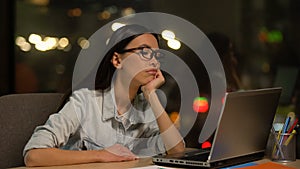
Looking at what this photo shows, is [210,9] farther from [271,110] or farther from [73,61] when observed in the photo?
[73,61]

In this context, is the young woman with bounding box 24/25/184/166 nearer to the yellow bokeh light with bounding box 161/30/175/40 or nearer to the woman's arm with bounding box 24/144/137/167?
the woman's arm with bounding box 24/144/137/167

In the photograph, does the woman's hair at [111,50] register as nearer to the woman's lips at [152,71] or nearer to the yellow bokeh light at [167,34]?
the woman's lips at [152,71]

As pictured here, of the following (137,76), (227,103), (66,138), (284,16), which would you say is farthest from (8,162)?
(284,16)

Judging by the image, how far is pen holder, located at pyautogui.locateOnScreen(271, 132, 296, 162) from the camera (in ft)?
4.80

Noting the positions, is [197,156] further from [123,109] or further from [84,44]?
[84,44]

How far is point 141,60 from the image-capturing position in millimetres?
1601

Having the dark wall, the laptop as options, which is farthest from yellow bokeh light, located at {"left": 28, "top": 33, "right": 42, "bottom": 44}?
the laptop

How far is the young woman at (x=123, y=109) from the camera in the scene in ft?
5.25

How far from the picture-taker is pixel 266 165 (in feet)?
4.41

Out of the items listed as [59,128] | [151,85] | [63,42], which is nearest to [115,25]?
[63,42]

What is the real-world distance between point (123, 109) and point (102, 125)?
11 centimetres

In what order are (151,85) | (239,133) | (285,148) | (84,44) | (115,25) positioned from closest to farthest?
(239,133), (285,148), (151,85), (115,25), (84,44)

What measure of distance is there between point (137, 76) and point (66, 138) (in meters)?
0.33

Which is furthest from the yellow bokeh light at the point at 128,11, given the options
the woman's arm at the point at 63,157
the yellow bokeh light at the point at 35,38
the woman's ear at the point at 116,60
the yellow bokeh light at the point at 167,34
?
the woman's arm at the point at 63,157
